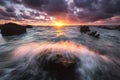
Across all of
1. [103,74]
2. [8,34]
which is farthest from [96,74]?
[8,34]

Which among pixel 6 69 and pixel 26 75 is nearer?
pixel 26 75

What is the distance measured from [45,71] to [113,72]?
191 inches

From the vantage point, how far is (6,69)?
7.18m

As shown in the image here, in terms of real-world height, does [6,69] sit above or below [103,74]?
above

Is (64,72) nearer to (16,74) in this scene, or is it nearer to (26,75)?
(26,75)

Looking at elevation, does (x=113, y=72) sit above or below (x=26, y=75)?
below

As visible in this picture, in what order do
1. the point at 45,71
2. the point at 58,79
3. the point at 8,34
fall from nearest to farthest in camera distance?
1. the point at 58,79
2. the point at 45,71
3. the point at 8,34

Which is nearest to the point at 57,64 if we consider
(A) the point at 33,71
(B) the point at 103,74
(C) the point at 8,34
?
(A) the point at 33,71

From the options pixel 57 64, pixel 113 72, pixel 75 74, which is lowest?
pixel 113 72

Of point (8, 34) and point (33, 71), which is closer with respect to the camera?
point (33, 71)

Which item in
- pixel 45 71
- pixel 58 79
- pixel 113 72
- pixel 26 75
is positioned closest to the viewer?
pixel 58 79

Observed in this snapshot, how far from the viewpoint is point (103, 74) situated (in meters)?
6.75

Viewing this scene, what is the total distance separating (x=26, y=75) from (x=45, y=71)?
3.99ft

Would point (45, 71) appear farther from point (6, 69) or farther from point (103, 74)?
point (103, 74)
